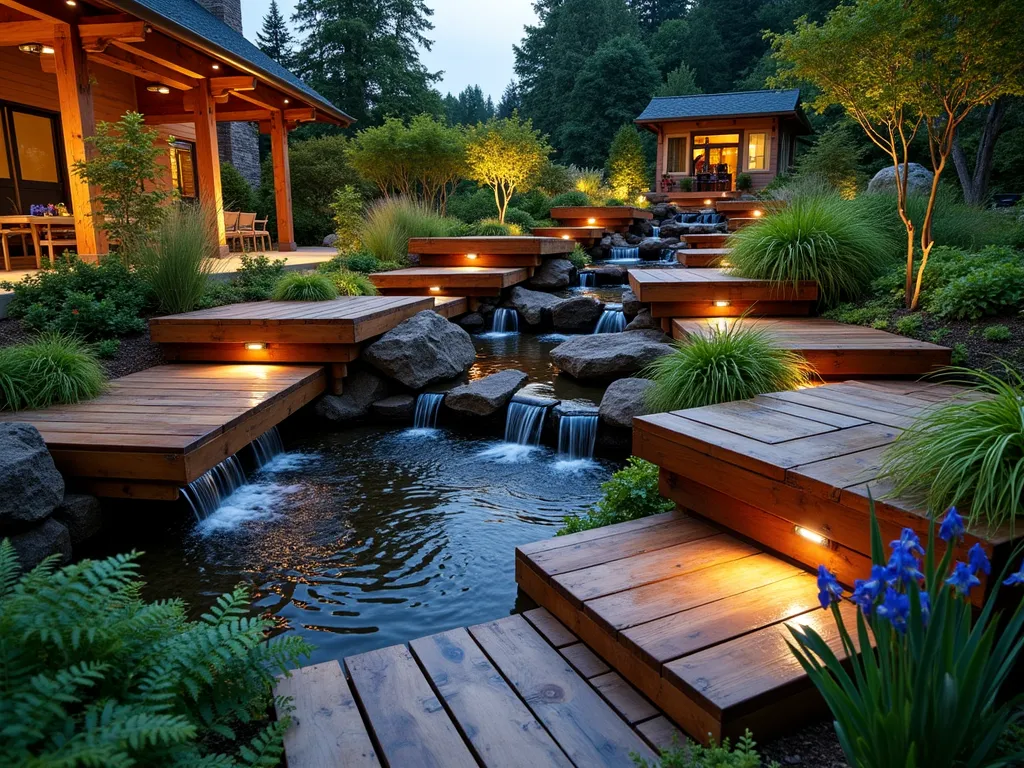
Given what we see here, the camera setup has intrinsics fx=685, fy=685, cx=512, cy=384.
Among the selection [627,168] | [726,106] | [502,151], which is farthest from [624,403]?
[726,106]

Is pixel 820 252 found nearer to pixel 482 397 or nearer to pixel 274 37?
pixel 482 397

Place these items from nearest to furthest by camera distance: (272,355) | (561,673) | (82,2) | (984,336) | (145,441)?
1. (561,673)
2. (145,441)
3. (984,336)
4. (272,355)
5. (82,2)

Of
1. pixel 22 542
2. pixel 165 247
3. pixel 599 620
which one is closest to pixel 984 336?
pixel 599 620

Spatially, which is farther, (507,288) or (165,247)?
(507,288)

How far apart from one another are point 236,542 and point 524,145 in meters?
10.7

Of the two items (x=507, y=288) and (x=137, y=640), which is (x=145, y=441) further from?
(x=507, y=288)

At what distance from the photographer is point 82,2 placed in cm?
694

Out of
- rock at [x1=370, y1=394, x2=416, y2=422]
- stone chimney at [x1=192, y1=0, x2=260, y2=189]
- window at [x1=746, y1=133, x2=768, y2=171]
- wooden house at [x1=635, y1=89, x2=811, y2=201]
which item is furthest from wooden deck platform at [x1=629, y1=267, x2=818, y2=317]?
window at [x1=746, y1=133, x2=768, y2=171]

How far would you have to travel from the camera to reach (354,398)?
549 centimetres

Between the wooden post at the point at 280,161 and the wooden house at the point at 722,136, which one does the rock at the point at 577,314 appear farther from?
the wooden house at the point at 722,136

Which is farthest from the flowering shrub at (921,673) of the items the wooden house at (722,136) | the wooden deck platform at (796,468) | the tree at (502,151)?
the wooden house at (722,136)

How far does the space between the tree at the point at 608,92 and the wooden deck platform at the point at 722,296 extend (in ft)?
86.8

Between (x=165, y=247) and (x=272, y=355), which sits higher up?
(x=165, y=247)

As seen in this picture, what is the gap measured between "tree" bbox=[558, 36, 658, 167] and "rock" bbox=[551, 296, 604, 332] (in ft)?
79.2
